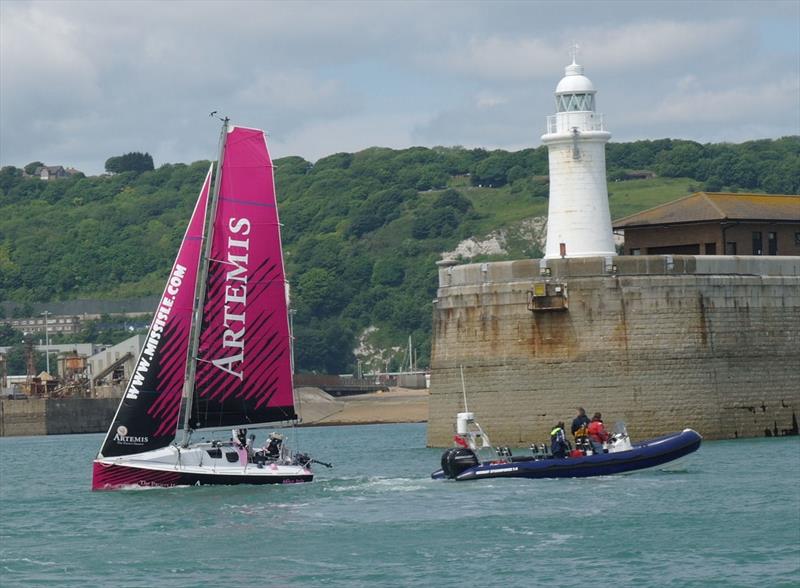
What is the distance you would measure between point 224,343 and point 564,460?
7988mm

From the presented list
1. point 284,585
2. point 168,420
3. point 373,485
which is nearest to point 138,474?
point 168,420

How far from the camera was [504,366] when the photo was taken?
52.7 meters

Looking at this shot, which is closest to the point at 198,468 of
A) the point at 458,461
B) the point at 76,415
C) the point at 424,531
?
the point at 458,461

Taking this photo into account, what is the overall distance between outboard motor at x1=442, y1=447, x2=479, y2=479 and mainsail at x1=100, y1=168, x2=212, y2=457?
6068 mm

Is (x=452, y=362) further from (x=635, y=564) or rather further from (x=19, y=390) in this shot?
(x=19, y=390)

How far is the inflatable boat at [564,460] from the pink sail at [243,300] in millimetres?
4165

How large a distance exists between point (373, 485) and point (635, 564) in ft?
41.9

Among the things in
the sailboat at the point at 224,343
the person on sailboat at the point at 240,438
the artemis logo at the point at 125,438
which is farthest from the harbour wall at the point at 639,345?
the artemis logo at the point at 125,438

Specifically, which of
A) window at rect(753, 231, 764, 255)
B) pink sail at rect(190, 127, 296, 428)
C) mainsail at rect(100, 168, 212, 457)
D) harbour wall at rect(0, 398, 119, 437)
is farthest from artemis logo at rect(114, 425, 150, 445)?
harbour wall at rect(0, 398, 119, 437)

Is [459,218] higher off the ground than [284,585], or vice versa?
[459,218]

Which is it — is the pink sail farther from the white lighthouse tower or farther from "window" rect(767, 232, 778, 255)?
"window" rect(767, 232, 778, 255)

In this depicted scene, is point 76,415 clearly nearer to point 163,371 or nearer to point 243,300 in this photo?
point 163,371

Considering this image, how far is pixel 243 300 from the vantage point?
42.4 metres

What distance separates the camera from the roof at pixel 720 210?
187ft
